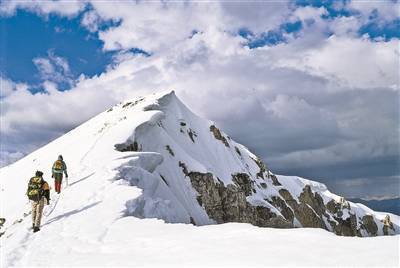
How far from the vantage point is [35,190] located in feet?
69.3

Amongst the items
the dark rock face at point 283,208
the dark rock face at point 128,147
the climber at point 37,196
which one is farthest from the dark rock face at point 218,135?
the climber at point 37,196

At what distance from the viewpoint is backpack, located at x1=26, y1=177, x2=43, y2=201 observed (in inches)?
822

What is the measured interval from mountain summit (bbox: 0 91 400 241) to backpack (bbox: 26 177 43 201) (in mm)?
1449

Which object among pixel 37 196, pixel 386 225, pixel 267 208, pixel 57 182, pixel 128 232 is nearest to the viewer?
pixel 128 232

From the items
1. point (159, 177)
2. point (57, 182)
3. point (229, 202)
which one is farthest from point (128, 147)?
point (229, 202)

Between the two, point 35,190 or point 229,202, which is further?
point 229,202

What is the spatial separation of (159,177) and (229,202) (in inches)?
1484

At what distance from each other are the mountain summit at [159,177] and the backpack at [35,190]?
4.75ft

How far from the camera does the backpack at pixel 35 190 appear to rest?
68.5 ft

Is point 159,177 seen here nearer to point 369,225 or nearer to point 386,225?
point 369,225

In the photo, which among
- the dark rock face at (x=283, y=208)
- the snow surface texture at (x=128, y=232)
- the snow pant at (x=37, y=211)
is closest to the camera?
the snow surface texture at (x=128, y=232)

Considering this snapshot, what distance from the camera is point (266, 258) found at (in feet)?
35.1

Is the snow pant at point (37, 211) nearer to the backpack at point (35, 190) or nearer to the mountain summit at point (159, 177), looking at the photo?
the backpack at point (35, 190)

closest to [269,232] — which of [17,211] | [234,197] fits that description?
[17,211]
